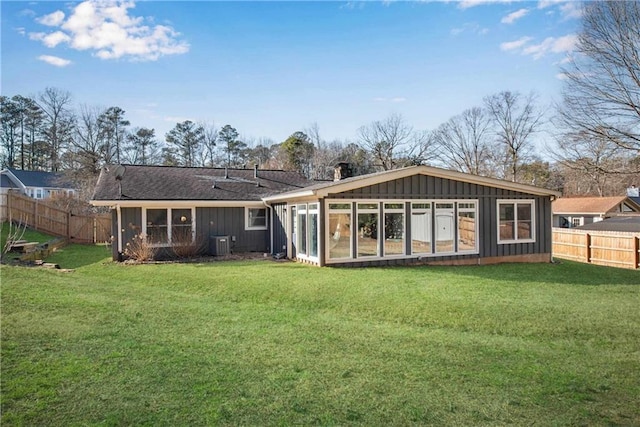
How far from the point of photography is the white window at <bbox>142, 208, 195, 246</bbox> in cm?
1440

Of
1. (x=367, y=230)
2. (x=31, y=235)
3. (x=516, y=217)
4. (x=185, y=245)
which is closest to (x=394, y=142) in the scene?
(x=516, y=217)

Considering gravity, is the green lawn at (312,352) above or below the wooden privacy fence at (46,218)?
below

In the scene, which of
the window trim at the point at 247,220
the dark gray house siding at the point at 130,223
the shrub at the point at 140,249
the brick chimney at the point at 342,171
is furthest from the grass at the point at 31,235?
the brick chimney at the point at 342,171

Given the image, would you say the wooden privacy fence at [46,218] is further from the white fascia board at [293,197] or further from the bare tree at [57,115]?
the bare tree at [57,115]

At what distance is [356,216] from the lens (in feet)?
40.3

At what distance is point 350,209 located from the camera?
12.2m

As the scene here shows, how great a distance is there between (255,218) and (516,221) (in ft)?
32.2

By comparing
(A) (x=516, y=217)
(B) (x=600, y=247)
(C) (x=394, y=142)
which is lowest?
(B) (x=600, y=247)

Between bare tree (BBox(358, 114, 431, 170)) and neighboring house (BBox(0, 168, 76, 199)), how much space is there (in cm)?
2931

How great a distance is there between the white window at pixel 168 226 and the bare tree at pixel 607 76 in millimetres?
19232

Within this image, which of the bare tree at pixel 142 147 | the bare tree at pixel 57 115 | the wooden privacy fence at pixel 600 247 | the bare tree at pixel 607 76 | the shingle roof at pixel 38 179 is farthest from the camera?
the bare tree at pixel 142 147

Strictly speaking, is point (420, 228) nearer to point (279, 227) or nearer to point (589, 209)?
point (279, 227)

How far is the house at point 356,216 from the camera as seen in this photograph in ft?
40.1

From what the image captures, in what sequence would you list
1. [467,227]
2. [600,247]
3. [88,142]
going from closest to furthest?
[467,227], [600,247], [88,142]
